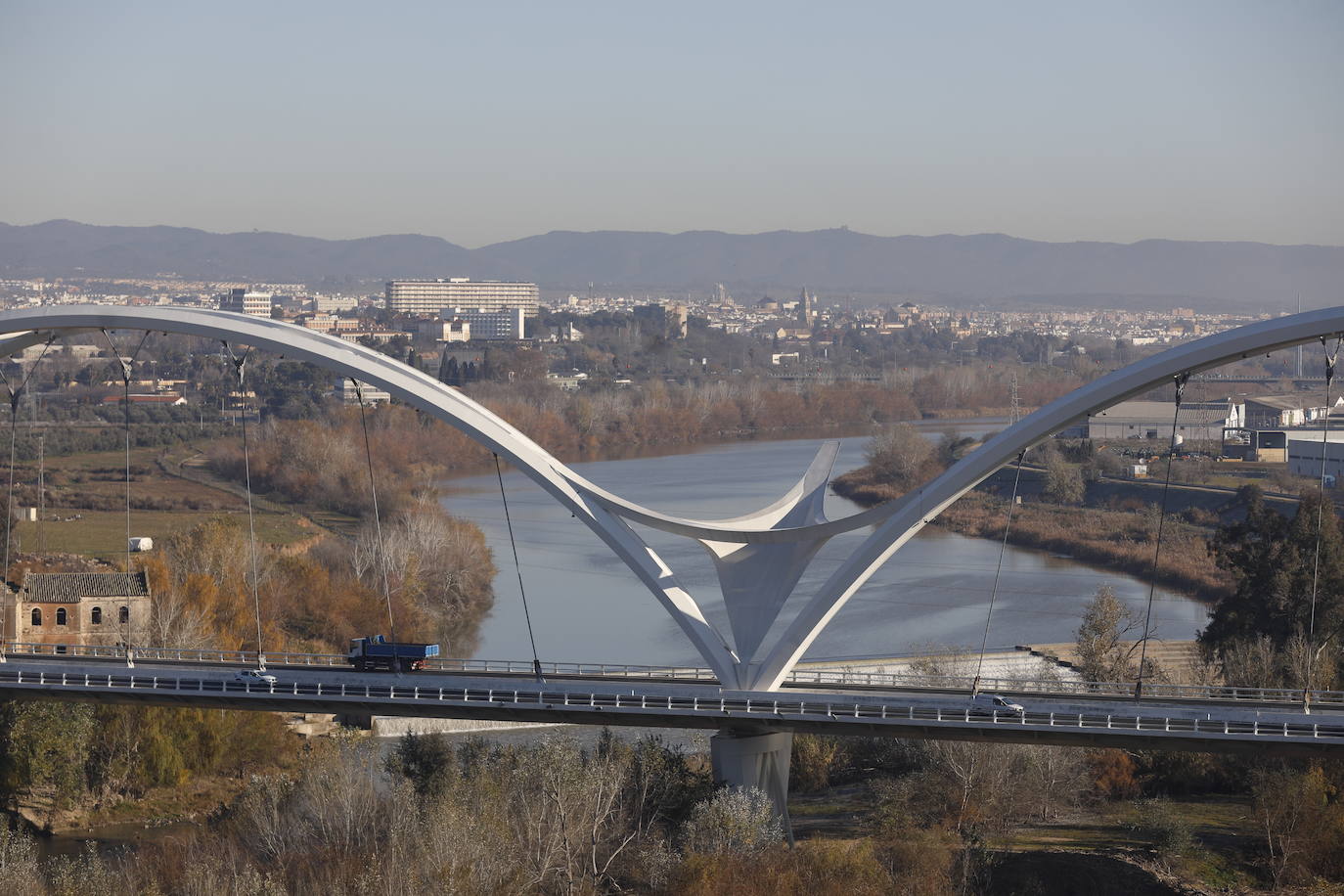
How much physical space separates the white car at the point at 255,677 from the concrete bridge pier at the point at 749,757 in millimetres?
5709

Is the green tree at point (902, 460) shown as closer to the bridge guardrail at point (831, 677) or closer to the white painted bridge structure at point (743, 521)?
the bridge guardrail at point (831, 677)

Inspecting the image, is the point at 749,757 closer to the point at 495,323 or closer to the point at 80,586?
the point at 80,586

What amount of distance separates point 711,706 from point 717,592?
1896 cm

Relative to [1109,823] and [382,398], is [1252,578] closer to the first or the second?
[1109,823]

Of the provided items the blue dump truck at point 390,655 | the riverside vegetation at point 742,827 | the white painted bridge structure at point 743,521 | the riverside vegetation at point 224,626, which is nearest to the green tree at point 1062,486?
the riverside vegetation at point 224,626

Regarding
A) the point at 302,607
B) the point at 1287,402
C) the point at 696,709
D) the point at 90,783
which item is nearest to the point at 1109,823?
the point at 696,709

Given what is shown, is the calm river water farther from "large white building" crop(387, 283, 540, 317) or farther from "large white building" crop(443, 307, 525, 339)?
"large white building" crop(387, 283, 540, 317)

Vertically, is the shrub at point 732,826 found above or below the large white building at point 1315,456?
below

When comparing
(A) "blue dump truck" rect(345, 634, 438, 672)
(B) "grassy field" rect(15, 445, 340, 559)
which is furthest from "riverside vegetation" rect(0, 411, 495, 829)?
(A) "blue dump truck" rect(345, 634, 438, 672)

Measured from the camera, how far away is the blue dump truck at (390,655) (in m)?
24.3

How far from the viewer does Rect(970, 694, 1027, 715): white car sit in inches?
828

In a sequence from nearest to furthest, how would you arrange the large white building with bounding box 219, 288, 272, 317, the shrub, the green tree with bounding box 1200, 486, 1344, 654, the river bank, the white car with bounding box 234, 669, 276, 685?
1. the shrub
2. the white car with bounding box 234, 669, 276, 685
3. the green tree with bounding box 1200, 486, 1344, 654
4. the river bank
5. the large white building with bounding box 219, 288, 272, 317

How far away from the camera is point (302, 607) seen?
Result: 3812 centimetres

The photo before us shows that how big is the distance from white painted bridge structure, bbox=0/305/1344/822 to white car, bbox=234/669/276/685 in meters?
0.38
